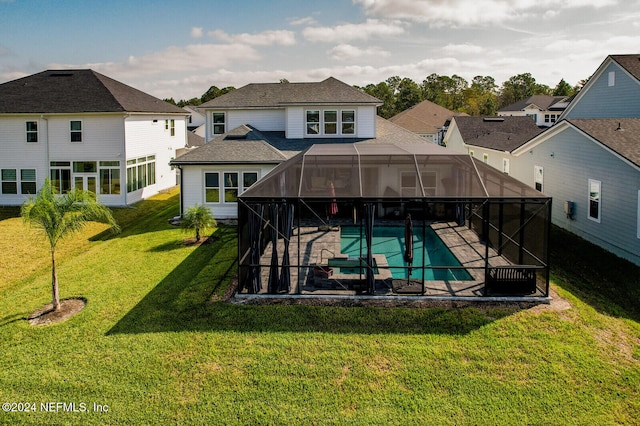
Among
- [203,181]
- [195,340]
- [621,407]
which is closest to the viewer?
[621,407]

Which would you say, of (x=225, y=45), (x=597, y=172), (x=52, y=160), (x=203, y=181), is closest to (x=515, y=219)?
(x=597, y=172)

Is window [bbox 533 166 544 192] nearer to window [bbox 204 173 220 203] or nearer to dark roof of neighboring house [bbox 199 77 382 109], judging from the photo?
dark roof of neighboring house [bbox 199 77 382 109]

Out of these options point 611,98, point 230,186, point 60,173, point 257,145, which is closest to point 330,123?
point 257,145

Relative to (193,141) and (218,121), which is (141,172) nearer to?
(218,121)

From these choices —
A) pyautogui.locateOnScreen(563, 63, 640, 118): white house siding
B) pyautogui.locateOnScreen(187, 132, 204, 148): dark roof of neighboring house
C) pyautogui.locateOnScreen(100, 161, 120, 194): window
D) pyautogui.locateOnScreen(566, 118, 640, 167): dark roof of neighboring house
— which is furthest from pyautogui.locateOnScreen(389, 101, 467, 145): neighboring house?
pyautogui.locateOnScreen(100, 161, 120, 194): window

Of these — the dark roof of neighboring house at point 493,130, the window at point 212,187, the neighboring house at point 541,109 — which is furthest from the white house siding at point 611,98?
the neighboring house at point 541,109

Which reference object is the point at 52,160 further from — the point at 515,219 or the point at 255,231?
the point at 515,219
